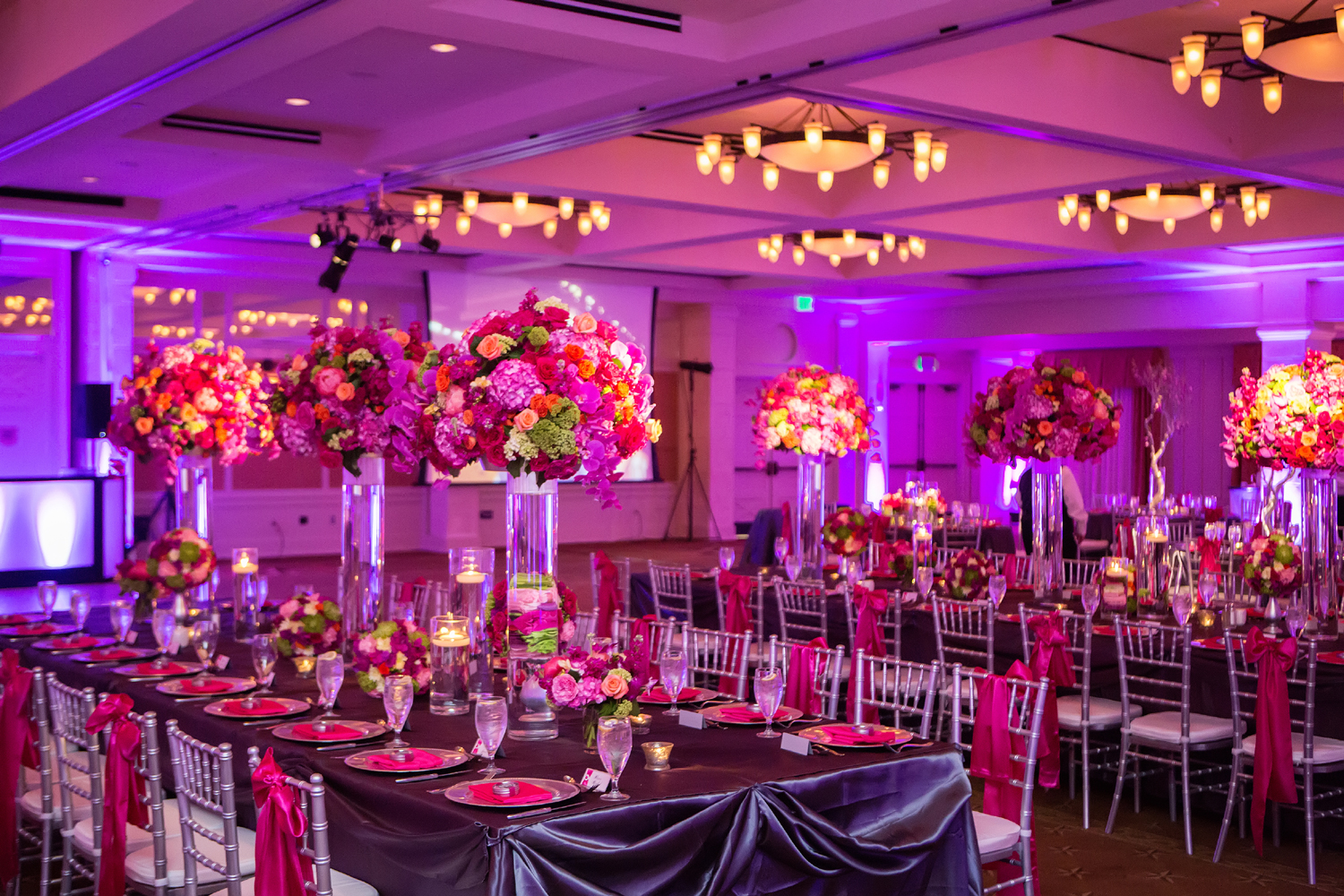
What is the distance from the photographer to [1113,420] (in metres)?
6.87

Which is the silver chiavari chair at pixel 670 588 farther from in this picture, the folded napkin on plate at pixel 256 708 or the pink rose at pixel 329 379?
the folded napkin on plate at pixel 256 708

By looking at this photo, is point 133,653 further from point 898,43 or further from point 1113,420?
point 1113,420

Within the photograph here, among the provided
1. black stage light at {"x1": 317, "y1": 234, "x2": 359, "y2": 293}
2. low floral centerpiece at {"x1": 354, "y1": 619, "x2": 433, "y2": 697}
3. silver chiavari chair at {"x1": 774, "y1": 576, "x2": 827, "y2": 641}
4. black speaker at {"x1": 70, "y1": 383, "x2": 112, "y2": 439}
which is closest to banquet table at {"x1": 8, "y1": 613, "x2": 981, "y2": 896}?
low floral centerpiece at {"x1": 354, "y1": 619, "x2": 433, "y2": 697}

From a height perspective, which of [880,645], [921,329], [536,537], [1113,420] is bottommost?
[880,645]

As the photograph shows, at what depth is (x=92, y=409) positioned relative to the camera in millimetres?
12188

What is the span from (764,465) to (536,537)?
48.2 feet

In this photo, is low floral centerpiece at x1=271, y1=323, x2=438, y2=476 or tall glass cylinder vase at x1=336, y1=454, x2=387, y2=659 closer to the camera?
→ low floral centerpiece at x1=271, y1=323, x2=438, y2=476

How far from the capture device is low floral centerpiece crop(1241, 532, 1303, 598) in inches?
236

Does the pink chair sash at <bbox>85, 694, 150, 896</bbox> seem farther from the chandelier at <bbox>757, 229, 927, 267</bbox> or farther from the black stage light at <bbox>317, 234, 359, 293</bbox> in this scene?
the chandelier at <bbox>757, 229, 927, 267</bbox>

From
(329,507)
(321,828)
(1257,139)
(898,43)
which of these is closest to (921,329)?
(329,507)

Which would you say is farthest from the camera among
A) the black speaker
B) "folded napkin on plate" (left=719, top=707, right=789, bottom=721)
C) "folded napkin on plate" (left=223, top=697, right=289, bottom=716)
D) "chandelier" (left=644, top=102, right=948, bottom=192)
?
the black speaker

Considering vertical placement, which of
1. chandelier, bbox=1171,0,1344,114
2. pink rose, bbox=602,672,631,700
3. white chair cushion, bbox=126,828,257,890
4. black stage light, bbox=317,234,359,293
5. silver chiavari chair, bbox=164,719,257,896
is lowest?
white chair cushion, bbox=126,828,257,890

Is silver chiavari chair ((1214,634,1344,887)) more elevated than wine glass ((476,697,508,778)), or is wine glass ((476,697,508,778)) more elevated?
wine glass ((476,697,508,778))

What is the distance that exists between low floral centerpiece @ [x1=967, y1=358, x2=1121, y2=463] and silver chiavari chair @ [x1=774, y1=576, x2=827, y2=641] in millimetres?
1149
